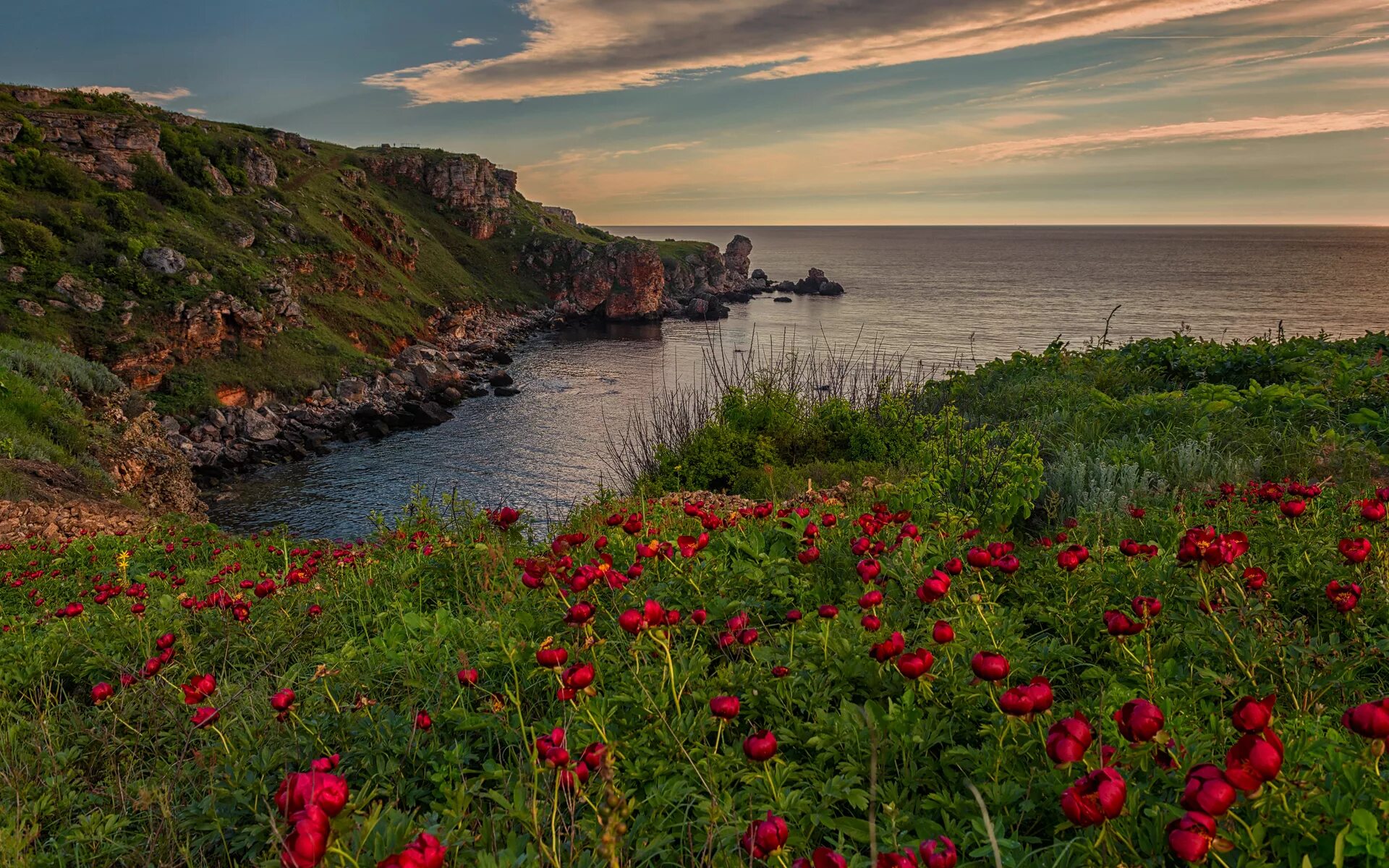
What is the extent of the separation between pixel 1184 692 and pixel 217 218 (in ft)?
189

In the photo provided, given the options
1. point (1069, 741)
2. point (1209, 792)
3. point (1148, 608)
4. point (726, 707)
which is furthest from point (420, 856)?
point (1148, 608)

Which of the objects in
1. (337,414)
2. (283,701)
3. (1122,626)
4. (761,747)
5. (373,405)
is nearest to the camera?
(761,747)

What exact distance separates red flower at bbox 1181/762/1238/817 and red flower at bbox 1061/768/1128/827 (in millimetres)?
119

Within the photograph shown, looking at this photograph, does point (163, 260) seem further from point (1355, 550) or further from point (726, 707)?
point (1355, 550)

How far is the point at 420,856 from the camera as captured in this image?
1.35 meters

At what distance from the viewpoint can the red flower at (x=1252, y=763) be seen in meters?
1.35

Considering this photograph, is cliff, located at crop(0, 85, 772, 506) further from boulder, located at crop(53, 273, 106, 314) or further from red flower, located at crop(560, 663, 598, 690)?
red flower, located at crop(560, 663, 598, 690)

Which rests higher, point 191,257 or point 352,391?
point 191,257

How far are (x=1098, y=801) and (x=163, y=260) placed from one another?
47.5 m

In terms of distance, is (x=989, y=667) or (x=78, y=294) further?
(x=78, y=294)

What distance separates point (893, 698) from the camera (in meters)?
2.81

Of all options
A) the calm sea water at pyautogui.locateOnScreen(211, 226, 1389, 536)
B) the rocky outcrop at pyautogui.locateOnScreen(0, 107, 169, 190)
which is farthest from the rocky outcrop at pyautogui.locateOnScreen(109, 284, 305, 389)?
the rocky outcrop at pyautogui.locateOnScreen(0, 107, 169, 190)

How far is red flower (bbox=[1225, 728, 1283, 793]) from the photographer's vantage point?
1.35 m

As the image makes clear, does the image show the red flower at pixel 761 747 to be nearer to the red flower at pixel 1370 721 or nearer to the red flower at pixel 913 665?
the red flower at pixel 913 665
